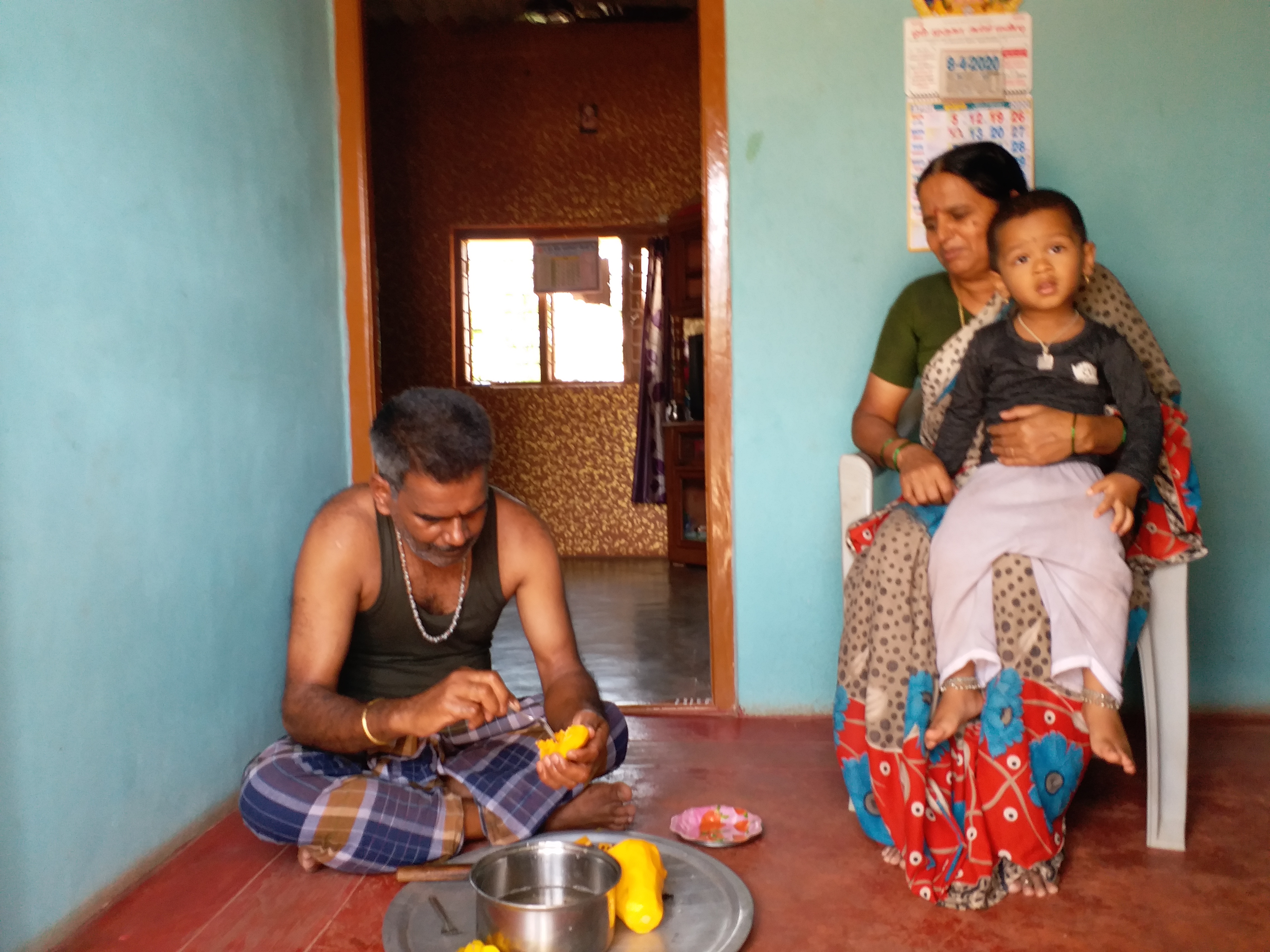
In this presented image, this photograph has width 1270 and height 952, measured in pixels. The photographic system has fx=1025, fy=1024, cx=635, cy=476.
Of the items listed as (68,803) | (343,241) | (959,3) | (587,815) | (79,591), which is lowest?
(587,815)

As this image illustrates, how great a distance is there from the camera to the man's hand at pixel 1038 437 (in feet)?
6.57

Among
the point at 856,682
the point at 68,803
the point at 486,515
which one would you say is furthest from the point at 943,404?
the point at 68,803

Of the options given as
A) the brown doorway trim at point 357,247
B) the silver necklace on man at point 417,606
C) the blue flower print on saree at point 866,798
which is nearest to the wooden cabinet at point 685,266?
the brown doorway trim at point 357,247

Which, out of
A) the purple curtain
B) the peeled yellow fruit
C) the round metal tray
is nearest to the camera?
the round metal tray

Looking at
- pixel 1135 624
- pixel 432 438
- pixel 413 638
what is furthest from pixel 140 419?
pixel 1135 624

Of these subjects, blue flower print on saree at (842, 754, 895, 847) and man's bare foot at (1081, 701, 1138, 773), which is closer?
man's bare foot at (1081, 701, 1138, 773)

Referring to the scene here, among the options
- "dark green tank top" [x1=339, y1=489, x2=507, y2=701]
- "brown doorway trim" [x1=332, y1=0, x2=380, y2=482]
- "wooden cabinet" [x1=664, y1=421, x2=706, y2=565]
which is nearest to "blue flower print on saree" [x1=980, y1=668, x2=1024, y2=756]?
"dark green tank top" [x1=339, y1=489, x2=507, y2=701]

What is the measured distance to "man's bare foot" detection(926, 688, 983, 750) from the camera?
186 centimetres

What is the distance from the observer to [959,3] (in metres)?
2.83

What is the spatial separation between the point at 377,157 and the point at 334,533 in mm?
5472

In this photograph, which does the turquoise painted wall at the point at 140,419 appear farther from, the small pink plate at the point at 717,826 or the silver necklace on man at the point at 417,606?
the small pink plate at the point at 717,826

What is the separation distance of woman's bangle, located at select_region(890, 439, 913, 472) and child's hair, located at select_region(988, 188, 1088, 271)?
1.44 feet

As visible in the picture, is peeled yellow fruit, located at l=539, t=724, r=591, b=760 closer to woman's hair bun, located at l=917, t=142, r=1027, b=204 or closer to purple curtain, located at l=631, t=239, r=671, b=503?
woman's hair bun, located at l=917, t=142, r=1027, b=204

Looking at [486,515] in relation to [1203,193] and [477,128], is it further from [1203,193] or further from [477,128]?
[477,128]
